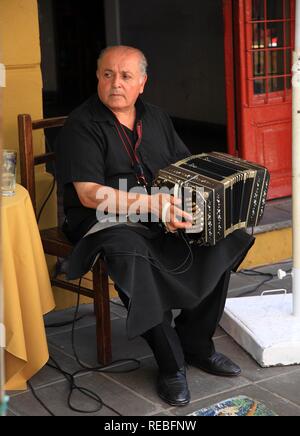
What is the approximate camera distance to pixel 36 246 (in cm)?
354

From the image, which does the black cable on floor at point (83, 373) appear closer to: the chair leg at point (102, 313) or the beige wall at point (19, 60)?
the chair leg at point (102, 313)

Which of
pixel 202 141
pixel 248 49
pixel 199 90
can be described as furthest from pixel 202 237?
pixel 199 90

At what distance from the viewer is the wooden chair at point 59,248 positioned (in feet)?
12.1

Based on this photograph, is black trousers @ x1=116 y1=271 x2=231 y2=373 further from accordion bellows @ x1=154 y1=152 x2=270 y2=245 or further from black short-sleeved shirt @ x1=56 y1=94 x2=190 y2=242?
black short-sleeved shirt @ x1=56 y1=94 x2=190 y2=242

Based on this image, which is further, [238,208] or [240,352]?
[240,352]

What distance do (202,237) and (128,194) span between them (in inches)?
14.8

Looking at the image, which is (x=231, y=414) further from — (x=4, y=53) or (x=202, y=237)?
(x=4, y=53)

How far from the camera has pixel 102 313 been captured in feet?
12.1

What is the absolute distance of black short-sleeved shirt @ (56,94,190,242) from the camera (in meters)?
3.50

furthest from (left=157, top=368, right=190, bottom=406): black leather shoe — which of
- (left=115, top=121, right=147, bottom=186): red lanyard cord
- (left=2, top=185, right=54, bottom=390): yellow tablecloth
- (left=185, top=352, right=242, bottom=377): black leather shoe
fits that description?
(left=115, top=121, right=147, bottom=186): red lanyard cord

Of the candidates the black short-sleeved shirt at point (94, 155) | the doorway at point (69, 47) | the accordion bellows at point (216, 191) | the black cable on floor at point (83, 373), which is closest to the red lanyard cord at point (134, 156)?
the black short-sleeved shirt at point (94, 155)

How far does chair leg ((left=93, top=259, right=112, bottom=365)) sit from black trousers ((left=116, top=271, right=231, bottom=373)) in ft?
0.91

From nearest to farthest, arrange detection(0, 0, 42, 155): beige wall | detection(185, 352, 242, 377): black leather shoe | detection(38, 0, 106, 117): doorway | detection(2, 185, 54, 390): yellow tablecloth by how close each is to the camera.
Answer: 1. detection(2, 185, 54, 390): yellow tablecloth
2. detection(185, 352, 242, 377): black leather shoe
3. detection(0, 0, 42, 155): beige wall
4. detection(38, 0, 106, 117): doorway

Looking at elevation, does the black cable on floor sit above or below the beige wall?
below
